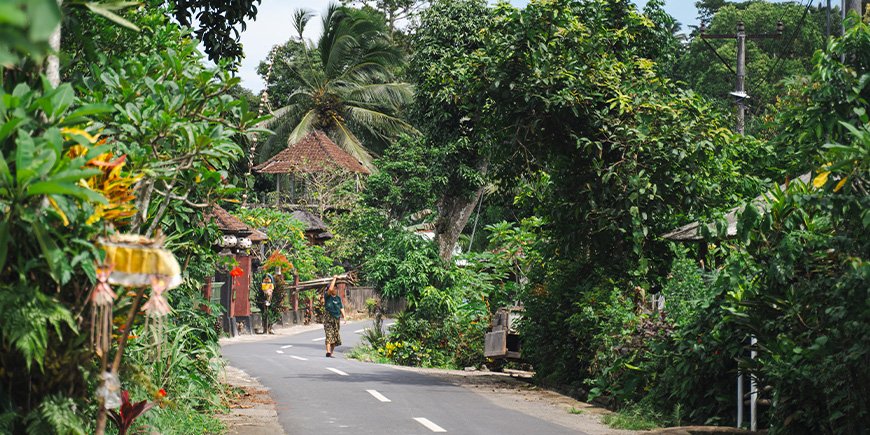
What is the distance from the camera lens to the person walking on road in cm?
2552

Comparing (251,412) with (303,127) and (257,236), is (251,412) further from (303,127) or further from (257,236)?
(303,127)

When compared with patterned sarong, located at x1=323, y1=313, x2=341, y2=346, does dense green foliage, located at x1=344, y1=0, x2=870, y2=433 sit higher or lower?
higher

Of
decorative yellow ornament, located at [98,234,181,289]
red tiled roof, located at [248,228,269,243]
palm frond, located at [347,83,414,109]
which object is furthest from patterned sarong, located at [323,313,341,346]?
palm frond, located at [347,83,414,109]

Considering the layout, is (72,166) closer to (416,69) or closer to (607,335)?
(607,335)

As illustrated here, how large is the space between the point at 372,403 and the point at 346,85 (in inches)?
1402

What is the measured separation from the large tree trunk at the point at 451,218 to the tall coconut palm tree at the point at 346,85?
Result: 1830cm

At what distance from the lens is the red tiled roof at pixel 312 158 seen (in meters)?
45.5

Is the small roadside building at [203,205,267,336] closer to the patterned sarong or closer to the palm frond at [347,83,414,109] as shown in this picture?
the patterned sarong

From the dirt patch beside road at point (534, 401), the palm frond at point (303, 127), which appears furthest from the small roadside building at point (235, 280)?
the dirt patch beside road at point (534, 401)

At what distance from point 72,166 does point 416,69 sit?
23093 millimetres

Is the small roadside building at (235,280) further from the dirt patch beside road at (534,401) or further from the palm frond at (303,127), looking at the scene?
the dirt patch beside road at (534,401)

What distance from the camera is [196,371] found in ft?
40.6

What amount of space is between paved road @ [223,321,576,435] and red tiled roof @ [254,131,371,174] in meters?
22.5

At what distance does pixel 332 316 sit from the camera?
2594 centimetres
